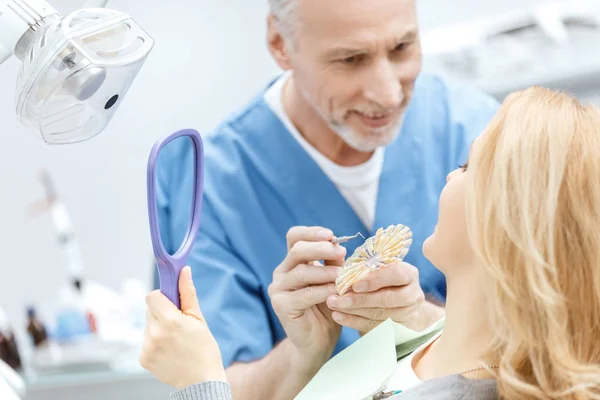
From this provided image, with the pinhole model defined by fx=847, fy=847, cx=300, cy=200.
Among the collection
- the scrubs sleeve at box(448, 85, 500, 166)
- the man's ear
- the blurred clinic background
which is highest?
the man's ear

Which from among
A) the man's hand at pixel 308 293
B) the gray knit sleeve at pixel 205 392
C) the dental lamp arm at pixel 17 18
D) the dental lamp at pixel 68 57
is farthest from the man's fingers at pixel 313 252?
the dental lamp arm at pixel 17 18

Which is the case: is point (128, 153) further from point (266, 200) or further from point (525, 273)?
point (525, 273)

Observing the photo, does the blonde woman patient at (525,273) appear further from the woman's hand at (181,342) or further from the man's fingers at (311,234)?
the man's fingers at (311,234)

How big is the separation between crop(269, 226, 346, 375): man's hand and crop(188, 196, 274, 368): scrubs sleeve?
193 mm

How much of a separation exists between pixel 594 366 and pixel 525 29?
69.6 inches

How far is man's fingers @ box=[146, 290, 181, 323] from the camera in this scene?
1230mm

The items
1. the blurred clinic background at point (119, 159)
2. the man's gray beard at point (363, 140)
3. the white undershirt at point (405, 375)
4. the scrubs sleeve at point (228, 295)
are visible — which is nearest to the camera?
the white undershirt at point (405, 375)

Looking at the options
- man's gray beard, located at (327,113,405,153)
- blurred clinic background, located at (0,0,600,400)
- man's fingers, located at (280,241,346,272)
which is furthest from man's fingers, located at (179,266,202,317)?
blurred clinic background, located at (0,0,600,400)

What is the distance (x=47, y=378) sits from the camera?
281cm

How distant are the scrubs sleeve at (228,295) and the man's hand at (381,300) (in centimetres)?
33

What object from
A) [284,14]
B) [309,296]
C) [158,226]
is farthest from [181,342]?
[284,14]

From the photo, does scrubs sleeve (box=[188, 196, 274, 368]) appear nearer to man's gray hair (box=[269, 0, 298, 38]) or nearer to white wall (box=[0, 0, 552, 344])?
man's gray hair (box=[269, 0, 298, 38])

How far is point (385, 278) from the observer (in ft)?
4.68

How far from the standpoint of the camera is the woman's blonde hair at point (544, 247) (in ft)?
3.76
